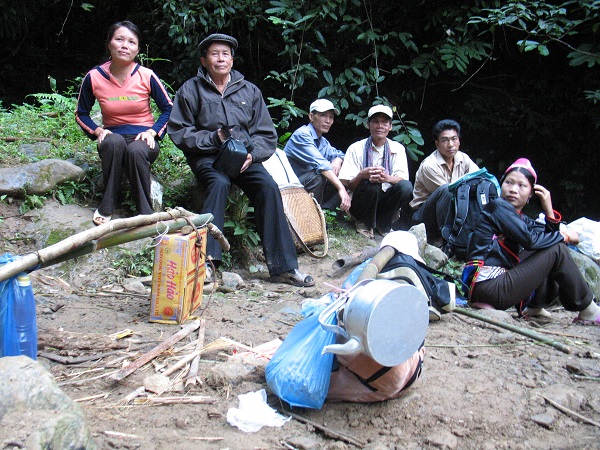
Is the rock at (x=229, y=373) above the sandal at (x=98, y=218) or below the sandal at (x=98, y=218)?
below

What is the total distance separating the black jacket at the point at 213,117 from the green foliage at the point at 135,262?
86cm

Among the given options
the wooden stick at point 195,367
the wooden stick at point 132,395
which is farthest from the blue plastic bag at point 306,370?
the wooden stick at point 132,395

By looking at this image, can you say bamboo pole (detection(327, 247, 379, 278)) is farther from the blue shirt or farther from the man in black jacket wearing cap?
the blue shirt

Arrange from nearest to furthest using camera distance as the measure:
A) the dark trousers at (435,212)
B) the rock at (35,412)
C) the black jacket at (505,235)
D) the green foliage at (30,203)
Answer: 1. the rock at (35,412)
2. the black jacket at (505,235)
3. the green foliage at (30,203)
4. the dark trousers at (435,212)

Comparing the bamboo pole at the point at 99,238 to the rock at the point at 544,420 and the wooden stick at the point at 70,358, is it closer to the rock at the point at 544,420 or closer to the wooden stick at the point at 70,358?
the wooden stick at the point at 70,358

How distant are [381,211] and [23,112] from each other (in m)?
4.15

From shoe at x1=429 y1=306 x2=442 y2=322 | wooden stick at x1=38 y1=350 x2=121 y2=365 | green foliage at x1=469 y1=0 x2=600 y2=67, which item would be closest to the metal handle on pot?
wooden stick at x1=38 y1=350 x2=121 y2=365

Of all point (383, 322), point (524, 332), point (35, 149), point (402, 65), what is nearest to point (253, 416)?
point (383, 322)

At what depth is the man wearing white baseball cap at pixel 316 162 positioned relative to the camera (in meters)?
6.10

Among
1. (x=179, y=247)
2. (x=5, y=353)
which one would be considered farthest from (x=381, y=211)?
(x=5, y=353)

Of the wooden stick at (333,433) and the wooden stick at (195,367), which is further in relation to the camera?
the wooden stick at (195,367)

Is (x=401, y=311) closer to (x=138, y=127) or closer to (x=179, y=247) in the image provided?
(x=179, y=247)

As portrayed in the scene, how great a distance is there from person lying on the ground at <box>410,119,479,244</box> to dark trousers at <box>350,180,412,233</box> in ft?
0.68

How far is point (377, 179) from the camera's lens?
6.14m
